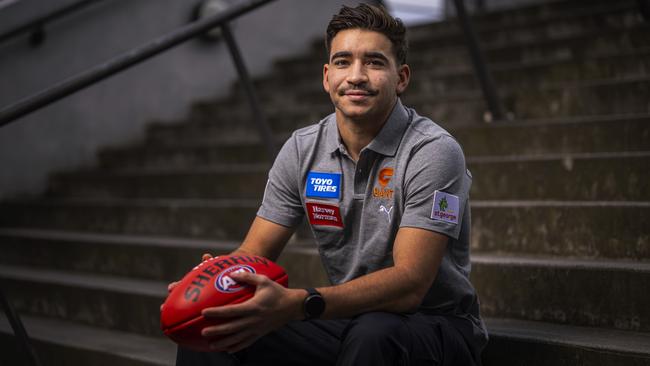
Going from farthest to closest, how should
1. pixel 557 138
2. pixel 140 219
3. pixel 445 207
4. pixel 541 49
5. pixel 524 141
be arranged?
pixel 541 49
pixel 140 219
pixel 524 141
pixel 557 138
pixel 445 207

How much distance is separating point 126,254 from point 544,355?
2268 millimetres

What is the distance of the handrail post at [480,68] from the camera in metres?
3.90

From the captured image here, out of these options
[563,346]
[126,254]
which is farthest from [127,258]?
[563,346]

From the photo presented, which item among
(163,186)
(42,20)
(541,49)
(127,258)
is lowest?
(127,258)

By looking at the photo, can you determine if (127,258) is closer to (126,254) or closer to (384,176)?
(126,254)

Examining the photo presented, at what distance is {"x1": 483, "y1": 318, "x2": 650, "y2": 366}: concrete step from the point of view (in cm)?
234

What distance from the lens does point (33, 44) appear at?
207 inches

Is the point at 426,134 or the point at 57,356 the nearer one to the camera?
the point at 426,134

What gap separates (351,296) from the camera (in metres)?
2.06

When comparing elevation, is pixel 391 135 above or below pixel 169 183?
above

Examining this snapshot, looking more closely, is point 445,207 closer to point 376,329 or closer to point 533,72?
point 376,329

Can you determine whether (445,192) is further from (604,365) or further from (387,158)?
(604,365)

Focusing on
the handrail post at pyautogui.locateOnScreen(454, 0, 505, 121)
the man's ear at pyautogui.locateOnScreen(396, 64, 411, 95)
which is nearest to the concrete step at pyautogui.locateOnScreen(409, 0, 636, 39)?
the handrail post at pyautogui.locateOnScreen(454, 0, 505, 121)

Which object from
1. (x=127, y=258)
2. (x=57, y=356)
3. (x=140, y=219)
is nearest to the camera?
(x=57, y=356)
